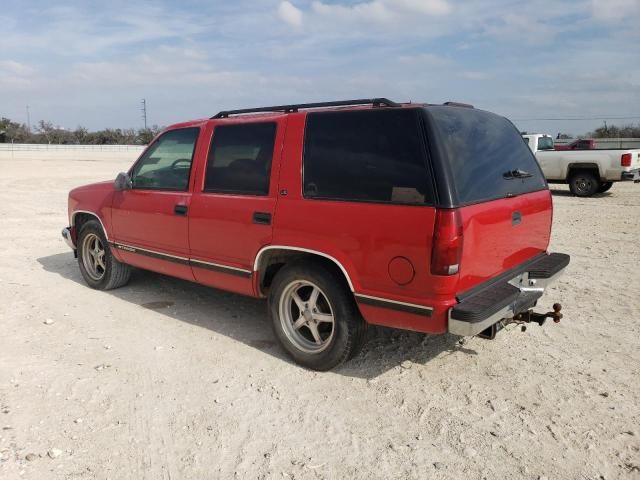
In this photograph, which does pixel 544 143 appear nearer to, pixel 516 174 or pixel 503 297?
pixel 516 174

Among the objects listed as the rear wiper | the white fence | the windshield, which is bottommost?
the rear wiper

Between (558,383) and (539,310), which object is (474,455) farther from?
(539,310)

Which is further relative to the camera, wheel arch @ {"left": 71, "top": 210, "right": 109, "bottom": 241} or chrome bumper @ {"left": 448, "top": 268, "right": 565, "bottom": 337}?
wheel arch @ {"left": 71, "top": 210, "right": 109, "bottom": 241}

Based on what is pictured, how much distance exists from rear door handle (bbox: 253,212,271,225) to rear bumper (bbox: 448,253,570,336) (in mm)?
1544

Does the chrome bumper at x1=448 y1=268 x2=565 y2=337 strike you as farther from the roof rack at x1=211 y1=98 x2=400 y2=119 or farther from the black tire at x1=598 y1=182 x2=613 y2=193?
the black tire at x1=598 y1=182 x2=613 y2=193

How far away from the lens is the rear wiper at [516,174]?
3968 millimetres

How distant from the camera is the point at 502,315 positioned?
3531 millimetres

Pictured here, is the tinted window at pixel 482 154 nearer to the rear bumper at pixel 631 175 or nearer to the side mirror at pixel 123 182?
the side mirror at pixel 123 182

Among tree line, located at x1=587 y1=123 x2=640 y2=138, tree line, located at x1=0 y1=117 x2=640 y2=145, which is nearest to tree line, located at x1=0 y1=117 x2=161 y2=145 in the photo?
tree line, located at x1=0 y1=117 x2=640 y2=145

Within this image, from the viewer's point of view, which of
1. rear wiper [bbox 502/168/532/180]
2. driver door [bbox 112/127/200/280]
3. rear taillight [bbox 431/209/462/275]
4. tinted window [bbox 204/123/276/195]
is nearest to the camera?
rear taillight [bbox 431/209/462/275]

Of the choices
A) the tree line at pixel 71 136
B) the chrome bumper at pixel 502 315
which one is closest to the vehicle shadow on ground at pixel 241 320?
the chrome bumper at pixel 502 315

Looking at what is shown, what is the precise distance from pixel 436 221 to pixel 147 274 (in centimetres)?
465

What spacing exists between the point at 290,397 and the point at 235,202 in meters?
1.60

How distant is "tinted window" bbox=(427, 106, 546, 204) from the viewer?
342cm
